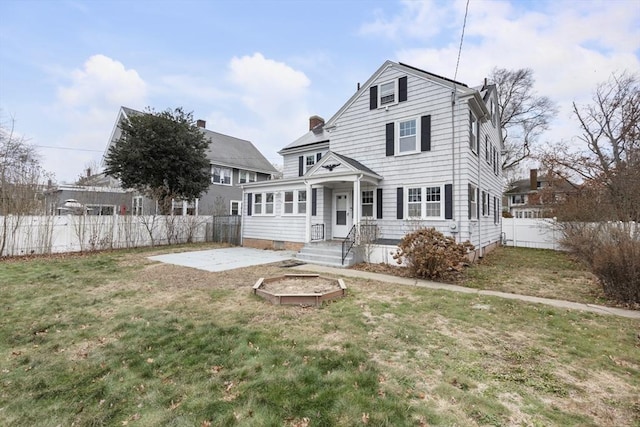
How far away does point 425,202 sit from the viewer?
11.3 meters

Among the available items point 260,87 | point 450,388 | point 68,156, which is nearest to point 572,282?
point 450,388

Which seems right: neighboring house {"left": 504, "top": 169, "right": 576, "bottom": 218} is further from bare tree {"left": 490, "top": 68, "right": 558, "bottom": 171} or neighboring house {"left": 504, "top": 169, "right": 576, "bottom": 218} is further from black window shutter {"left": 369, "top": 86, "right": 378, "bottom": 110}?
black window shutter {"left": 369, "top": 86, "right": 378, "bottom": 110}

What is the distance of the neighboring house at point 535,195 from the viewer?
56.7 ft

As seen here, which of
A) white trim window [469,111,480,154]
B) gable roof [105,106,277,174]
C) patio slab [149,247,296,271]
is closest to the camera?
patio slab [149,247,296,271]

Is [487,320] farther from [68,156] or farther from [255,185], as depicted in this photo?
[68,156]

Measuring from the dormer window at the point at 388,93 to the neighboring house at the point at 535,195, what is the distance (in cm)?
1097

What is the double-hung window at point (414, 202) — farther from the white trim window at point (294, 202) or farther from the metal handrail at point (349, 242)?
the white trim window at point (294, 202)

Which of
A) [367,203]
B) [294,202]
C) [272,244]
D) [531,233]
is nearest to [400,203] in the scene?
[367,203]

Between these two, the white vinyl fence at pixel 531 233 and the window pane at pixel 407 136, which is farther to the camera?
the white vinyl fence at pixel 531 233

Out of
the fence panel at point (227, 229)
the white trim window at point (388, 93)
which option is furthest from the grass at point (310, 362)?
the fence panel at point (227, 229)

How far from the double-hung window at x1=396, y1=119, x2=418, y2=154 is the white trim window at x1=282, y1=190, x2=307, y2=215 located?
16.0 feet

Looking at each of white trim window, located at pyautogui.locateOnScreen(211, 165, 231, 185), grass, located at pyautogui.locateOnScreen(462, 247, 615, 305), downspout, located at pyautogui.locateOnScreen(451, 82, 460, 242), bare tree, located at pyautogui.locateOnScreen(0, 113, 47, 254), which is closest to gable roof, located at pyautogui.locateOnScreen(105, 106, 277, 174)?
white trim window, located at pyautogui.locateOnScreen(211, 165, 231, 185)

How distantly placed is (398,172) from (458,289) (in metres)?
5.91

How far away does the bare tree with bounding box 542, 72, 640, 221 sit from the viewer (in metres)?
12.7
